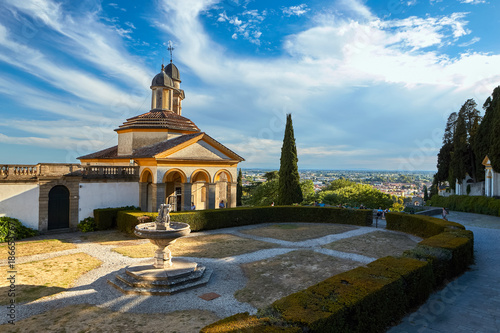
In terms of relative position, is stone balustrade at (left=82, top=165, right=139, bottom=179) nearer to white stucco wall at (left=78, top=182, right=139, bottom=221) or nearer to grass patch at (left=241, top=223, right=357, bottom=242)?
white stucco wall at (left=78, top=182, right=139, bottom=221)

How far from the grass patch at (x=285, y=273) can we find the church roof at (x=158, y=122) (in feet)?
55.3

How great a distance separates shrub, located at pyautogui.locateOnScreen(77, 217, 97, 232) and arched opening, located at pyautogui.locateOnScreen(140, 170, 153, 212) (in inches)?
142

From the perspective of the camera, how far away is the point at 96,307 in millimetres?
8055

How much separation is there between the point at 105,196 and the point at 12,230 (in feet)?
18.1

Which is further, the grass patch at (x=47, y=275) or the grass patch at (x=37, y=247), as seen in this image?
the grass patch at (x=37, y=247)

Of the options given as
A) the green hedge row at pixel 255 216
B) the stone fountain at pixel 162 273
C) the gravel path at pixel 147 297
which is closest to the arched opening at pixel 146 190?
the green hedge row at pixel 255 216

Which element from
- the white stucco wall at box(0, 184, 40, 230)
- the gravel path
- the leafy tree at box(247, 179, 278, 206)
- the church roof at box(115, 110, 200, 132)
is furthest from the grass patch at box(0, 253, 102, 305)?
the leafy tree at box(247, 179, 278, 206)

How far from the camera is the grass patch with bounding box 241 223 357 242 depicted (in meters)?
18.0

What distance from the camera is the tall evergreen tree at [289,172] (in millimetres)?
30078

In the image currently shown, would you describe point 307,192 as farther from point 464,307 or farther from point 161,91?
point 464,307

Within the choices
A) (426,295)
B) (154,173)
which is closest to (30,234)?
(154,173)

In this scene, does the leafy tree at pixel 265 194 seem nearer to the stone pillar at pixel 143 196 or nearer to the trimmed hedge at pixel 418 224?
the stone pillar at pixel 143 196

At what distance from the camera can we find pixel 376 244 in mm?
16031

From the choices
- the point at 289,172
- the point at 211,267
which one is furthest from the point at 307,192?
the point at 211,267
